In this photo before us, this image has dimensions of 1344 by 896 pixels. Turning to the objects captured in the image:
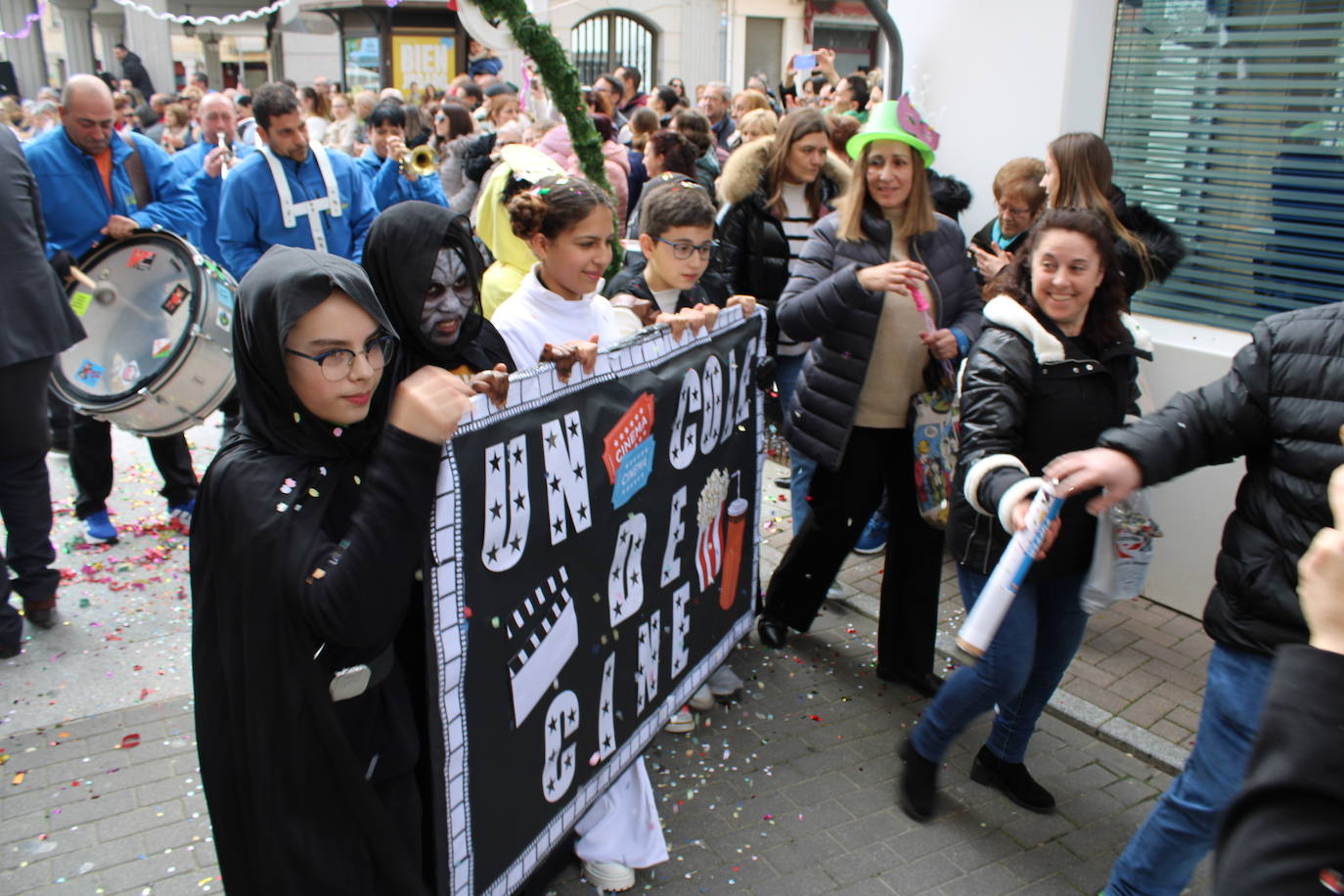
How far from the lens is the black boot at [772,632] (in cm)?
447

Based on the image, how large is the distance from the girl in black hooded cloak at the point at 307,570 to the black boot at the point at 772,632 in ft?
8.37

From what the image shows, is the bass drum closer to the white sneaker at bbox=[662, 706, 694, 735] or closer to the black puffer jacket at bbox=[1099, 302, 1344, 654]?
the white sneaker at bbox=[662, 706, 694, 735]

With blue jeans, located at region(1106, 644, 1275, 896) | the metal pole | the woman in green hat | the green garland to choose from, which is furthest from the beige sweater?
the metal pole

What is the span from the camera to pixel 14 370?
4.29 metres

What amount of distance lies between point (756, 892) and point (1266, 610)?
1.58 m

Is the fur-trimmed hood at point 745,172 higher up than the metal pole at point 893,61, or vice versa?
the metal pole at point 893,61

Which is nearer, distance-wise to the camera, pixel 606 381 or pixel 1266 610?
pixel 1266 610

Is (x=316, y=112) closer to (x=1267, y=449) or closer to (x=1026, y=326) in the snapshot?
(x=1026, y=326)

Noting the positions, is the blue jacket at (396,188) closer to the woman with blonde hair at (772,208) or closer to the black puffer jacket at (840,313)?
the woman with blonde hair at (772,208)

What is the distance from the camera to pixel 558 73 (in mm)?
3846

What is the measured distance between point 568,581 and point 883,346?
1.85m

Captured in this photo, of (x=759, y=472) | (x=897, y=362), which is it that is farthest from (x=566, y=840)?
(x=897, y=362)

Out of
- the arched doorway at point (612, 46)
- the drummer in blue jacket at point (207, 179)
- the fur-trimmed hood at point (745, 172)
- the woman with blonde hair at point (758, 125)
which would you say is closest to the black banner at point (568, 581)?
the fur-trimmed hood at point (745, 172)

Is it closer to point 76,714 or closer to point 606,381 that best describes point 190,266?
point 76,714
